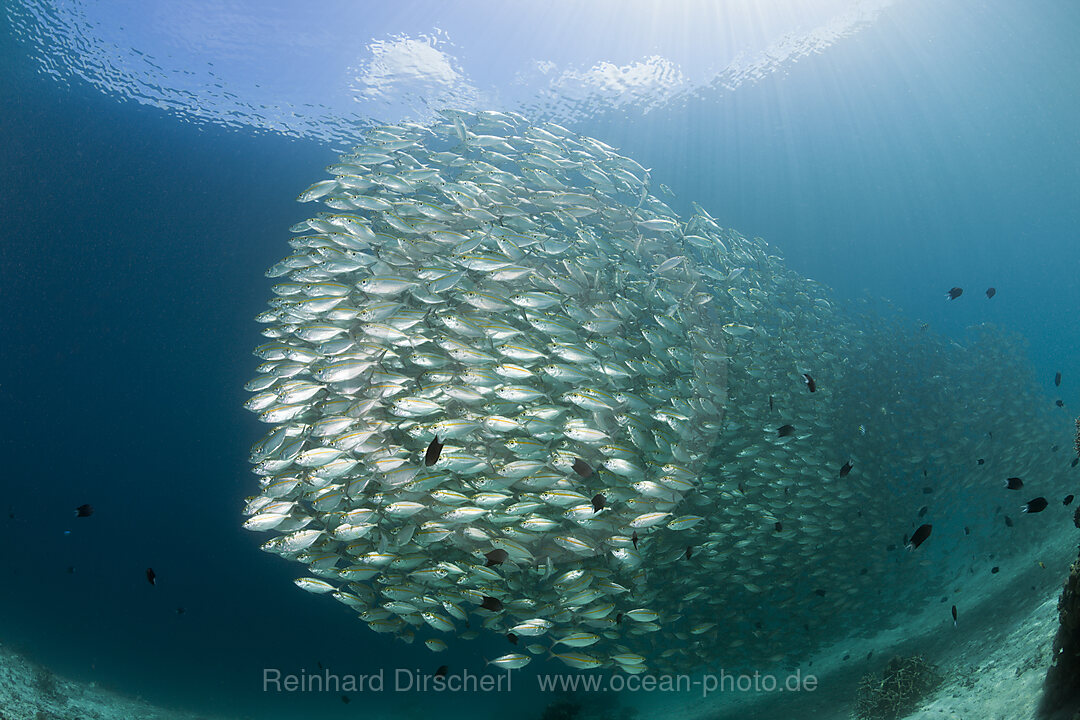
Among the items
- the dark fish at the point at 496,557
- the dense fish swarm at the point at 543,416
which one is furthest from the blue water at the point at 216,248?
the dark fish at the point at 496,557

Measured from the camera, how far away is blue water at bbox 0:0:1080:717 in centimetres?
1967

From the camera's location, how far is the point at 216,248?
2247cm

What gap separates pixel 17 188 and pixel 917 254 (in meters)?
64.6

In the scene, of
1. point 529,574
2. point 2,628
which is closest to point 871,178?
point 529,574

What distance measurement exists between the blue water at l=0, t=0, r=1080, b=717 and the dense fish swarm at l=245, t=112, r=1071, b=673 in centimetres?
1302

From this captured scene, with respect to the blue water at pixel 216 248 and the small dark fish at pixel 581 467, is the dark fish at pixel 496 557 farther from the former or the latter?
the blue water at pixel 216 248

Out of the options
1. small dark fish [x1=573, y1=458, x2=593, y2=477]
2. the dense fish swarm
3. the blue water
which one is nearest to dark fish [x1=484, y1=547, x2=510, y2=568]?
the dense fish swarm

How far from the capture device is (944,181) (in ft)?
119

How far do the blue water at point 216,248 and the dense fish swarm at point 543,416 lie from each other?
13015 mm

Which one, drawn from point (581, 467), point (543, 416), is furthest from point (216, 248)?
point (581, 467)

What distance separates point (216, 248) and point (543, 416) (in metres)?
24.6

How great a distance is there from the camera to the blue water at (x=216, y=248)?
64.5 feet

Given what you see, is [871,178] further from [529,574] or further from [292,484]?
[292,484]

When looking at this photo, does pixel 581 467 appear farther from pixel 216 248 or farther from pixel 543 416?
pixel 216 248
